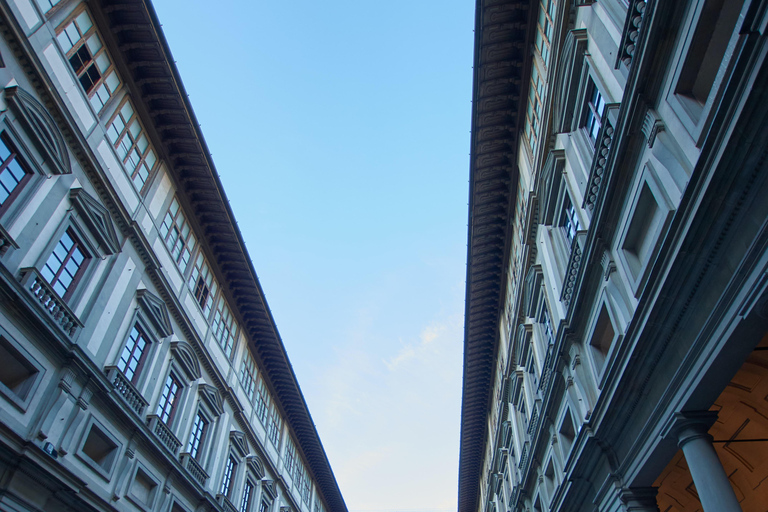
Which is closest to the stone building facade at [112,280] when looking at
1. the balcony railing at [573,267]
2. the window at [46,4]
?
the window at [46,4]

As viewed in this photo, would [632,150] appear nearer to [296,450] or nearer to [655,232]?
[655,232]

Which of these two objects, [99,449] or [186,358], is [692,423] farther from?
[186,358]

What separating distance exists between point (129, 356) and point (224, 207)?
27.7ft

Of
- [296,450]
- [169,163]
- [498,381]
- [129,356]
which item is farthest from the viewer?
[296,450]

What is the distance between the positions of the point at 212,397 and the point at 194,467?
3134 mm

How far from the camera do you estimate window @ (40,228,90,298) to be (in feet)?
44.2

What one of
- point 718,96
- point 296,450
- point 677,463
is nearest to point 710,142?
point 718,96

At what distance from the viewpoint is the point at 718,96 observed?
8.01m

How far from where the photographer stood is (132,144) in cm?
1828

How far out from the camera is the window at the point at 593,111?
1359cm

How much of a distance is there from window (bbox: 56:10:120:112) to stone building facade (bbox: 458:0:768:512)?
12.8 m

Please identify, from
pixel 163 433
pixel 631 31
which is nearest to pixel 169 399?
pixel 163 433

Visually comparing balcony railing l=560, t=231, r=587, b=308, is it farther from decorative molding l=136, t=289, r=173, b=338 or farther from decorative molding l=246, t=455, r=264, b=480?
decorative molding l=246, t=455, r=264, b=480

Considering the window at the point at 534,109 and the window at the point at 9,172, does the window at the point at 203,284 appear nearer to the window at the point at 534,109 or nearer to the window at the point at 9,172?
the window at the point at 9,172
